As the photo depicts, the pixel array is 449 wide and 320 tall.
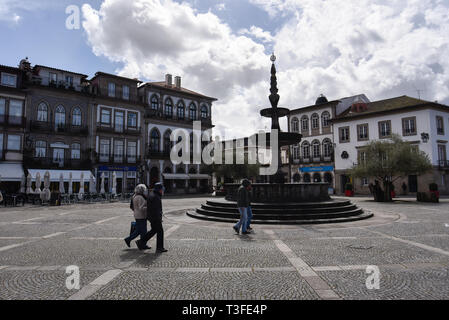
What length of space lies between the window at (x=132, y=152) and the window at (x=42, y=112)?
9.49 metres

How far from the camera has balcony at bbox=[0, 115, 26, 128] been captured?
27766mm

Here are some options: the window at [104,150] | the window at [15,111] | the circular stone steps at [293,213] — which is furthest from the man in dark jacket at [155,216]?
the window at [104,150]

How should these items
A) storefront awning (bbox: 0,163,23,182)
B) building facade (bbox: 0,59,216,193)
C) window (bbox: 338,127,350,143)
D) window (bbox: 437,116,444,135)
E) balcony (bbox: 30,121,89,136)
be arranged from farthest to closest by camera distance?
window (bbox: 338,127,350,143) < window (bbox: 437,116,444,135) < balcony (bbox: 30,121,89,136) < building facade (bbox: 0,59,216,193) < storefront awning (bbox: 0,163,23,182)

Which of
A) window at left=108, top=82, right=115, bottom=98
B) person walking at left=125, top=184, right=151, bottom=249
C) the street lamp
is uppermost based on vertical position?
window at left=108, top=82, right=115, bottom=98

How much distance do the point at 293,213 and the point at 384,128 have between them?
28279 millimetres

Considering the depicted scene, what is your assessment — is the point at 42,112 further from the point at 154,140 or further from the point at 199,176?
the point at 199,176

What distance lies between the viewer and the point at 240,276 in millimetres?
4770

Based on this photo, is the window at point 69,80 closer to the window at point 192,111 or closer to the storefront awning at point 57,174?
the storefront awning at point 57,174

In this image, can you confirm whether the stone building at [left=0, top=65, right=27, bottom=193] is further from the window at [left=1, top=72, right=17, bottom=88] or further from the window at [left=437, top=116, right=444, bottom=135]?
the window at [left=437, top=116, right=444, bottom=135]

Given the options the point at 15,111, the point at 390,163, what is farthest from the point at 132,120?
the point at 390,163

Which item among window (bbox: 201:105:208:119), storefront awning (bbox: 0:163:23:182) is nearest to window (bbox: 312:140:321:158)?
window (bbox: 201:105:208:119)

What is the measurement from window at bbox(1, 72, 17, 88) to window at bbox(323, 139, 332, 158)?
37.3m

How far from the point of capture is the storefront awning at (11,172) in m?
26.5
